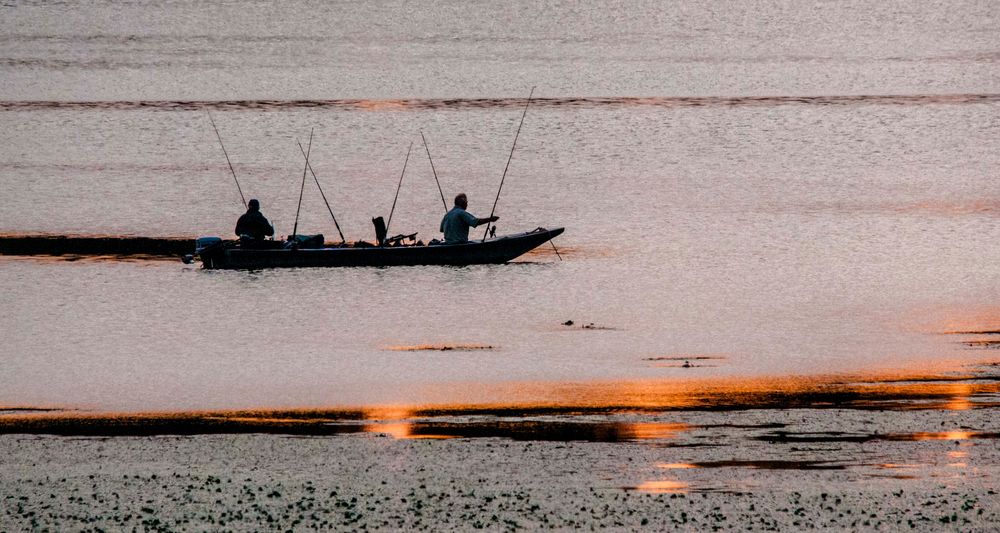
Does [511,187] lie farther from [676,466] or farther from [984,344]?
[676,466]

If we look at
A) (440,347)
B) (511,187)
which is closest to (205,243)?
(440,347)

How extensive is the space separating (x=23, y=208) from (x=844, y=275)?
484 inches

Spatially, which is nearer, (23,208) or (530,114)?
(23,208)

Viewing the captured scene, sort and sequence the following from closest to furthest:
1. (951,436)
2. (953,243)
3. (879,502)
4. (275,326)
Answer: (879,502)
(951,436)
(275,326)
(953,243)

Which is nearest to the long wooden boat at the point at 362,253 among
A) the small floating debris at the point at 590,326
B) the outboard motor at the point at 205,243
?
the outboard motor at the point at 205,243

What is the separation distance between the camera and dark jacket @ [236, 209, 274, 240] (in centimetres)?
1800

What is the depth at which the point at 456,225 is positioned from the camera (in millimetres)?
17859

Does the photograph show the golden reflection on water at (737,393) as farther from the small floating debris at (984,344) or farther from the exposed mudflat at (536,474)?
the small floating debris at (984,344)

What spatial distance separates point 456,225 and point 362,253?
1.18m

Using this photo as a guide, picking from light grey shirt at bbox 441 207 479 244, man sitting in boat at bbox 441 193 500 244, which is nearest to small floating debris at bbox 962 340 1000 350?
man sitting in boat at bbox 441 193 500 244

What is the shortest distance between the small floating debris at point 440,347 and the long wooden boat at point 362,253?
162 inches

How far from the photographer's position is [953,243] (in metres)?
18.7

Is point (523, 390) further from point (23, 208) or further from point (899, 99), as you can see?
point (899, 99)

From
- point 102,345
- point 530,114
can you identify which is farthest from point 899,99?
point 102,345
